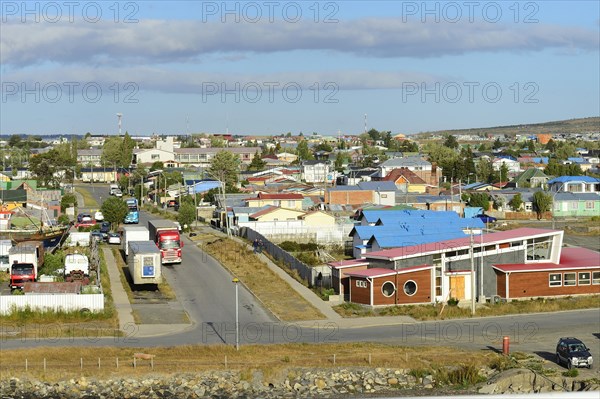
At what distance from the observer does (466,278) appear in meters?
39.3

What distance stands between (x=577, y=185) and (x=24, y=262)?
2391 inches

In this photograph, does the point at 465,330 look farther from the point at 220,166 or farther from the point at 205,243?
the point at 220,166

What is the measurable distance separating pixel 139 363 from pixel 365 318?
399 inches

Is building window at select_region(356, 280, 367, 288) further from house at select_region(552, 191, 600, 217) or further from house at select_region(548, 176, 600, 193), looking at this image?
house at select_region(548, 176, 600, 193)

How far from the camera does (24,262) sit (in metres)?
41.9

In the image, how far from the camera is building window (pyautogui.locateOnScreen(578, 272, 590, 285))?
40.5 m

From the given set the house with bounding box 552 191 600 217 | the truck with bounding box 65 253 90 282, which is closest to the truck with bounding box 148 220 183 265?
the truck with bounding box 65 253 90 282

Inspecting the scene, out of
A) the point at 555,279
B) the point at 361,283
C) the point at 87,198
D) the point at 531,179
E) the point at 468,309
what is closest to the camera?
the point at 468,309

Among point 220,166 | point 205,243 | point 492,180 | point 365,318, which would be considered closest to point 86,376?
point 365,318

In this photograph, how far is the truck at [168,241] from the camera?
47.1m

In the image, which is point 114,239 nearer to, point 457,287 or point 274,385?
point 457,287

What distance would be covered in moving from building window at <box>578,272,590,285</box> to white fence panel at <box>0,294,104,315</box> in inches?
802

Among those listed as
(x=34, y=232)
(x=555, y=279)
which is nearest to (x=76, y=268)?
(x=34, y=232)

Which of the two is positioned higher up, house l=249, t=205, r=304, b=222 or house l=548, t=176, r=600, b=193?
house l=548, t=176, r=600, b=193
